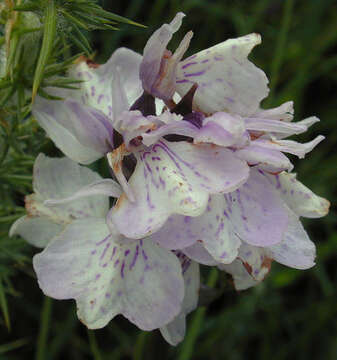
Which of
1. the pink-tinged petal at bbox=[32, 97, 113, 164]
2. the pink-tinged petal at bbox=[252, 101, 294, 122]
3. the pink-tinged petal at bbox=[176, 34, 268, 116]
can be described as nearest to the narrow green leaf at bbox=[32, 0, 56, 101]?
the pink-tinged petal at bbox=[32, 97, 113, 164]

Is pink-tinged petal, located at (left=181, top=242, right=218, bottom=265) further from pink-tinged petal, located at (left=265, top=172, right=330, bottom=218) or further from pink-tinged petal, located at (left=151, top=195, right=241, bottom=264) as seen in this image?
pink-tinged petal, located at (left=265, top=172, right=330, bottom=218)

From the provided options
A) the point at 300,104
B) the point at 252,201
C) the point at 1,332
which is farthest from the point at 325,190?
the point at 252,201

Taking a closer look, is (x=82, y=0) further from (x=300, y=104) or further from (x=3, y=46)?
(x=300, y=104)

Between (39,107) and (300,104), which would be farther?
(300,104)

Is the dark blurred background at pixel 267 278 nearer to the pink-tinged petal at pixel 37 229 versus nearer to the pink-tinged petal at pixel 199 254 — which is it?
the pink-tinged petal at pixel 37 229

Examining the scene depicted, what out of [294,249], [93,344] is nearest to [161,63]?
[294,249]

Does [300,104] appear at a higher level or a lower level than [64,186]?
lower
